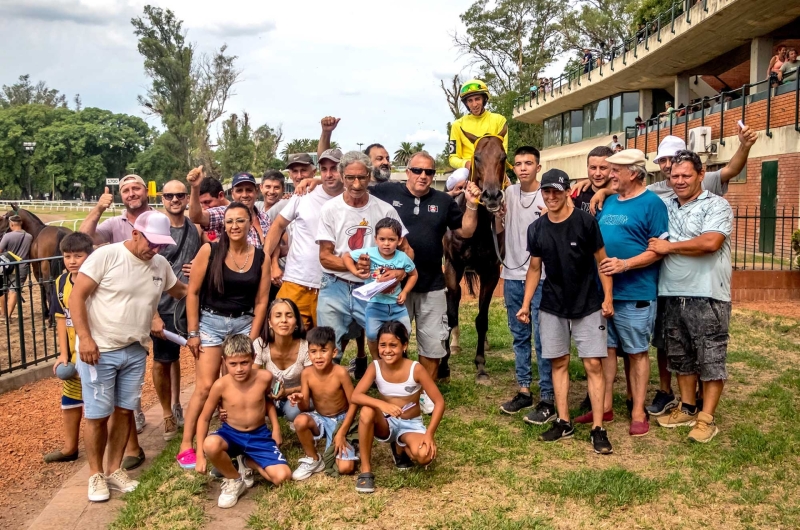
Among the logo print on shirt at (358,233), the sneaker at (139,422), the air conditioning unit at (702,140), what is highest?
the air conditioning unit at (702,140)

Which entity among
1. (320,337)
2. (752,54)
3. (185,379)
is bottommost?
(185,379)

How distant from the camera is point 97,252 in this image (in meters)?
4.38

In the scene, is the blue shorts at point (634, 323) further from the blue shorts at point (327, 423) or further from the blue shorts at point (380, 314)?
the blue shorts at point (327, 423)

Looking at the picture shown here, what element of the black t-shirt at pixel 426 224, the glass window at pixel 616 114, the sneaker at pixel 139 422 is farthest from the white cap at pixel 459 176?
the glass window at pixel 616 114

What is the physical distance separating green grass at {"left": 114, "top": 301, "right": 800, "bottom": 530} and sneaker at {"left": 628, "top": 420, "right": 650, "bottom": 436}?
0.07 meters

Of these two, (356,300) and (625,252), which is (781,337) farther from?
(356,300)

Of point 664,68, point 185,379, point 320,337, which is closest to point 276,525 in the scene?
point 320,337

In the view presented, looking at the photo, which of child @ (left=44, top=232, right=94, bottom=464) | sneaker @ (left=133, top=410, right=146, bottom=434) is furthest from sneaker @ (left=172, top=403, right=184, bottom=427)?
child @ (left=44, top=232, right=94, bottom=464)

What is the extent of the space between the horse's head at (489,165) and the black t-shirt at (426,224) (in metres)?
0.38

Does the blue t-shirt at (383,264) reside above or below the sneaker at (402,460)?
above

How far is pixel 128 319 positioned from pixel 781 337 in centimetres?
860

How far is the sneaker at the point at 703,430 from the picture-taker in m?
5.08

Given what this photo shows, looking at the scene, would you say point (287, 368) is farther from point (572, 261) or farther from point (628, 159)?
point (628, 159)

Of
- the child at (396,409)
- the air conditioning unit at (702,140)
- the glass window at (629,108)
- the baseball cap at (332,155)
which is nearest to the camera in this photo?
the child at (396,409)
